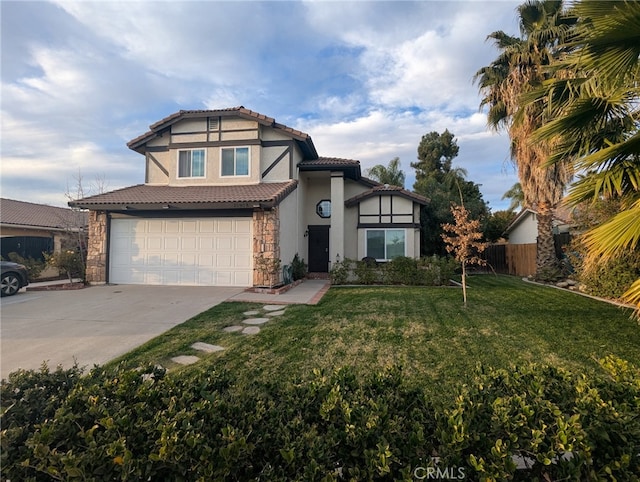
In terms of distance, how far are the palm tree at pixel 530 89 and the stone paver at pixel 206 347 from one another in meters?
Result: 11.4

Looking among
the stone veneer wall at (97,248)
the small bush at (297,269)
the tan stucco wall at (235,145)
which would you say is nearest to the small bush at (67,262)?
the stone veneer wall at (97,248)

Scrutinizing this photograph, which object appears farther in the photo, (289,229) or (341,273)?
(289,229)

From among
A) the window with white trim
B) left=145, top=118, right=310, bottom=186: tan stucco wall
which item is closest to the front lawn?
left=145, top=118, right=310, bottom=186: tan stucco wall

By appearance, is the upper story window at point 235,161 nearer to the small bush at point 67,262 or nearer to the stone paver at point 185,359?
the small bush at point 67,262

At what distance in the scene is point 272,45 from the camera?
26.7 feet

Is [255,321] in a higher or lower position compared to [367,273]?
lower

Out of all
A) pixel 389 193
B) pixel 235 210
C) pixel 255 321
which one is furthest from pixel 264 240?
pixel 389 193

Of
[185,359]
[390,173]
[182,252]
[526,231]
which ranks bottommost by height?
[185,359]

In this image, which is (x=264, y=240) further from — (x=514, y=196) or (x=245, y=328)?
(x=514, y=196)

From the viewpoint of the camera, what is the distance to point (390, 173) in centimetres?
2602

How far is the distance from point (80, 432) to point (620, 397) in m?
3.48

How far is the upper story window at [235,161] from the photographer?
13039 millimetres

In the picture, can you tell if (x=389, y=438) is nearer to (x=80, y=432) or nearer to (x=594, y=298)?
(x=80, y=432)

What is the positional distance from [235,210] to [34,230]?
11941mm
